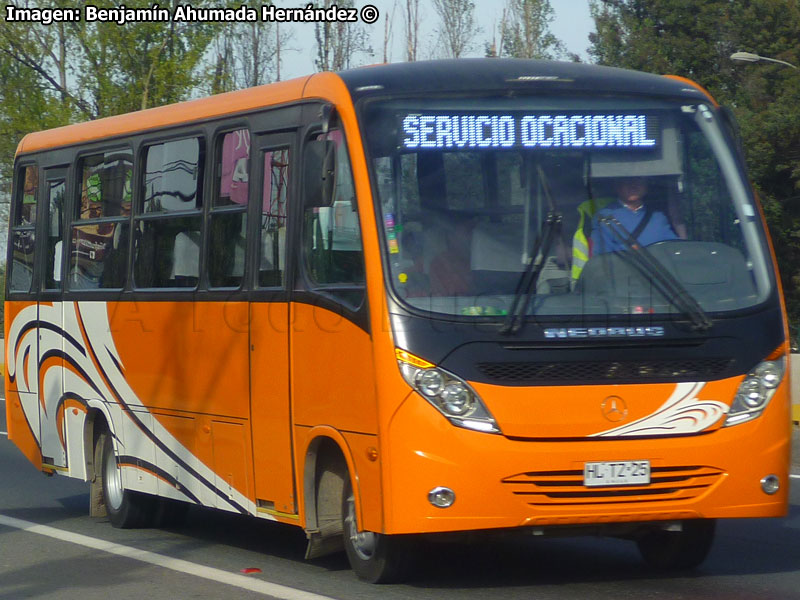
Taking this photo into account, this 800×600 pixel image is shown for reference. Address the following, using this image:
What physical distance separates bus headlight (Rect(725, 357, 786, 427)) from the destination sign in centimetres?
139

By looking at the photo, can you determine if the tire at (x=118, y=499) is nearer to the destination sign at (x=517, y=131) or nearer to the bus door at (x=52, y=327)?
the bus door at (x=52, y=327)

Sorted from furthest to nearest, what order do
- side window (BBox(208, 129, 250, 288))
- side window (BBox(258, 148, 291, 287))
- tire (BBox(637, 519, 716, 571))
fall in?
side window (BBox(208, 129, 250, 288)) < side window (BBox(258, 148, 291, 287)) < tire (BBox(637, 519, 716, 571))

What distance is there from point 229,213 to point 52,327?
334cm

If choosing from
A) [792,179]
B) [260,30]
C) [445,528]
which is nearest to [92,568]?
[445,528]

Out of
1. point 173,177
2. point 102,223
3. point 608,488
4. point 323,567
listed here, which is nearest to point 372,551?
point 323,567

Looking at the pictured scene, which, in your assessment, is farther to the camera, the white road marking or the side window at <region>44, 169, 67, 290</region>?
the side window at <region>44, 169, 67, 290</region>

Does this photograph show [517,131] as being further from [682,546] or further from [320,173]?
[682,546]

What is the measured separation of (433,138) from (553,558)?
2.85 m

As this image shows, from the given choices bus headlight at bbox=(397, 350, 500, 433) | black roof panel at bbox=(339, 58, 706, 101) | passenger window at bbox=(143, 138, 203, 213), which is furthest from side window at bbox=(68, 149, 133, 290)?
bus headlight at bbox=(397, 350, 500, 433)

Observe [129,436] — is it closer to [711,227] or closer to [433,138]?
[433,138]

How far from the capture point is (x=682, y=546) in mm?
8469

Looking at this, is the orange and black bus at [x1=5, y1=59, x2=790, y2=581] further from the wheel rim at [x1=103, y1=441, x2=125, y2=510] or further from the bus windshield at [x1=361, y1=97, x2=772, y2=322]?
the wheel rim at [x1=103, y1=441, x2=125, y2=510]

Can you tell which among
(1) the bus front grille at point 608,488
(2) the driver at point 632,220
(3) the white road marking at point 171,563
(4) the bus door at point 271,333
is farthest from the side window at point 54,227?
(1) the bus front grille at point 608,488

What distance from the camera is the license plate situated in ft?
24.2
